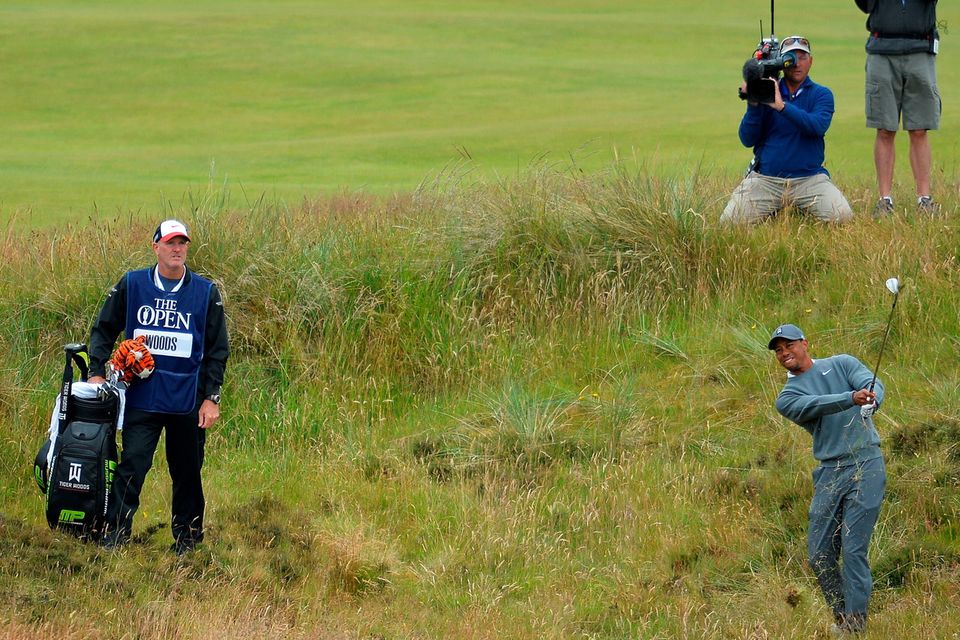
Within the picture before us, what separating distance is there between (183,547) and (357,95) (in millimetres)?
18923

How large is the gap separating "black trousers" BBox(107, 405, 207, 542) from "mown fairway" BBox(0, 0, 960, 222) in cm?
524

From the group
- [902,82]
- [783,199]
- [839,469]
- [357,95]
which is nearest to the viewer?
[839,469]

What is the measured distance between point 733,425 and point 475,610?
2.95 metres

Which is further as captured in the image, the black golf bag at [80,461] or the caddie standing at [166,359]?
the caddie standing at [166,359]

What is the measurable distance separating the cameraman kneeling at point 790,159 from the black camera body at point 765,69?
0.71ft

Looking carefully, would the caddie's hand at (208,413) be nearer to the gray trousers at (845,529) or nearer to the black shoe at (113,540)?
the black shoe at (113,540)

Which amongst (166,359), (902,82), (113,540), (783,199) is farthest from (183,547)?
(902,82)

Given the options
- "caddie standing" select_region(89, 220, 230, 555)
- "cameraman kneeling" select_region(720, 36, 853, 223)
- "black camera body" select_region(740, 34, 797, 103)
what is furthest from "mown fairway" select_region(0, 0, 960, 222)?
"caddie standing" select_region(89, 220, 230, 555)

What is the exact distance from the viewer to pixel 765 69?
10883 millimetres

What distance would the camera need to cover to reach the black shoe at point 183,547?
767 cm

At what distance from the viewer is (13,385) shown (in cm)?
998

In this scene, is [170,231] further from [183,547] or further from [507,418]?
[507,418]

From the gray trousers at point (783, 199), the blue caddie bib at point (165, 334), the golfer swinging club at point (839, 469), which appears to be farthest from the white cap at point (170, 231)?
the gray trousers at point (783, 199)

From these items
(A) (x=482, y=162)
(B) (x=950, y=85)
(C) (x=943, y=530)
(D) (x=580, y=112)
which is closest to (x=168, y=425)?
(C) (x=943, y=530)
